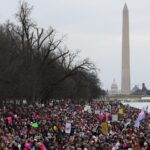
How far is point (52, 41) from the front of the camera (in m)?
62.5

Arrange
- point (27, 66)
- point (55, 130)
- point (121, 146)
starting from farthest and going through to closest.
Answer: point (27, 66), point (55, 130), point (121, 146)

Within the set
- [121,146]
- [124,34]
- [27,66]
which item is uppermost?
[124,34]

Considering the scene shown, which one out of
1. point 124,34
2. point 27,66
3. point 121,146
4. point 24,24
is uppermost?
point 124,34

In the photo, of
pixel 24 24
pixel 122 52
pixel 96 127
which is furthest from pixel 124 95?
pixel 96 127

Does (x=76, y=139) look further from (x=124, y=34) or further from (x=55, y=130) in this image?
(x=124, y=34)

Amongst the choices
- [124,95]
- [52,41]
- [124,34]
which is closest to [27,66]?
[52,41]

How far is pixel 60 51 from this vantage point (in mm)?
69625

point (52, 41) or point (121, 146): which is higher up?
point (52, 41)

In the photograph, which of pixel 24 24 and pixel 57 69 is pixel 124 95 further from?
pixel 24 24

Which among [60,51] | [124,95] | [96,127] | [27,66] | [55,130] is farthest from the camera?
[124,95]

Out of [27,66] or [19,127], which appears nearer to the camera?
[19,127]

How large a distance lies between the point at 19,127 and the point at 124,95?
126 m

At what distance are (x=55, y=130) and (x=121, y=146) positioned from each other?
22.8 ft

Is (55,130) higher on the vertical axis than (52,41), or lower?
lower
